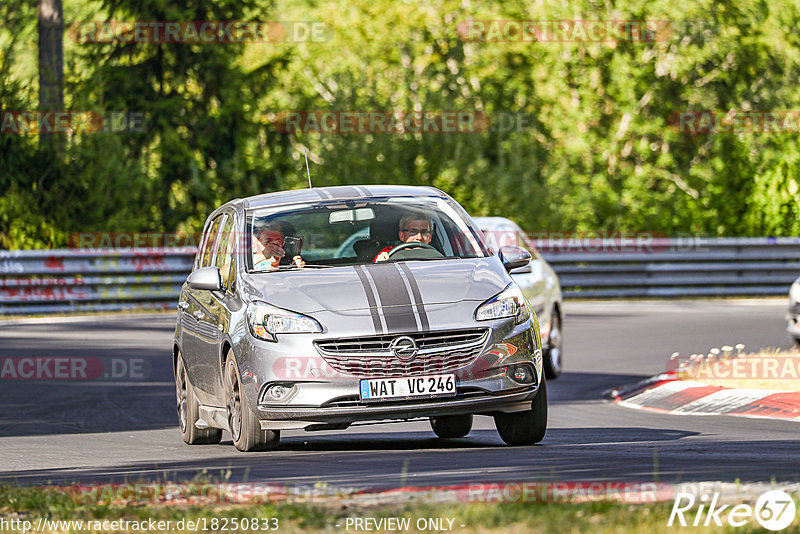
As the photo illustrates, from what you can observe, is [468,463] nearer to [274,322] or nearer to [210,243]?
A: [274,322]

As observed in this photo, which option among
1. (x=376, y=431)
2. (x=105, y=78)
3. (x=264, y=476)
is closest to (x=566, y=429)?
(x=376, y=431)

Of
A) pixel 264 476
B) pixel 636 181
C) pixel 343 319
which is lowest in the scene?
pixel 636 181

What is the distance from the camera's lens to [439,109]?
39219 millimetres

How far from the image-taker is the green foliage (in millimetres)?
31625

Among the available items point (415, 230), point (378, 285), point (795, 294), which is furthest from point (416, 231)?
point (795, 294)

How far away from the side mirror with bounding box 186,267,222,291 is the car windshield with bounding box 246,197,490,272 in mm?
235

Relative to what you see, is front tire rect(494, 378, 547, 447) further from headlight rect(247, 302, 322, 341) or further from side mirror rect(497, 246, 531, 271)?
headlight rect(247, 302, 322, 341)

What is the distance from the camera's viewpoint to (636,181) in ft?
159

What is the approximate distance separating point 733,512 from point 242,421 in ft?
14.1

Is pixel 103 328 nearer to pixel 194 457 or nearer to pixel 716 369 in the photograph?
pixel 716 369

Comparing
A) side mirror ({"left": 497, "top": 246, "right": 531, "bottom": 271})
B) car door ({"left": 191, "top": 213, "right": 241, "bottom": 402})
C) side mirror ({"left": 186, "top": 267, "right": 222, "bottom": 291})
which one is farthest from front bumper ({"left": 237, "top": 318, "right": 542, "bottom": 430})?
side mirror ({"left": 497, "top": 246, "right": 531, "bottom": 271})

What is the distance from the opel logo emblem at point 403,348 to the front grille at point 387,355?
19mm

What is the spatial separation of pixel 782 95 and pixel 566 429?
4132cm

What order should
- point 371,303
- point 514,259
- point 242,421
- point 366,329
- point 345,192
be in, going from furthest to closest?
point 345,192
point 514,259
point 242,421
point 371,303
point 366,329
